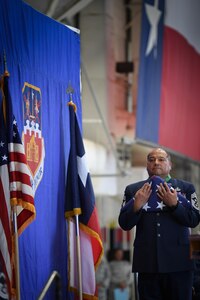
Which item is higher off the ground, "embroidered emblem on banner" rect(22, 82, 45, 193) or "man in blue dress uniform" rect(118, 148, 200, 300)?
"embroidered emblem on banner" rect(22, 82, 45, 193)

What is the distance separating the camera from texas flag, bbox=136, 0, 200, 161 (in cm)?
1250

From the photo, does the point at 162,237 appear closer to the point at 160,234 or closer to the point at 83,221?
the point at 160,234

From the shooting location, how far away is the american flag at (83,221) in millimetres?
6176

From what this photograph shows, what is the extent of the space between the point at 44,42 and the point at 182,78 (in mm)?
8018

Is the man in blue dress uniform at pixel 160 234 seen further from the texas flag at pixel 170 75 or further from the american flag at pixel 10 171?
the texas flag at pixel 170 75

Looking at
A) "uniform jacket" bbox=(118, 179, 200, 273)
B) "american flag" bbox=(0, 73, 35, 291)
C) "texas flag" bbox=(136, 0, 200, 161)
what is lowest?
"uniform jacket" bbox=(118, 179, 200, 273)

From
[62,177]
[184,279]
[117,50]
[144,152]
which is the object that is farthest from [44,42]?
[144,152]

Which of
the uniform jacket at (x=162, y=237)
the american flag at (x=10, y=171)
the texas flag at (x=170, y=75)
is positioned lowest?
the uniform jacket at (x=162, y=237)

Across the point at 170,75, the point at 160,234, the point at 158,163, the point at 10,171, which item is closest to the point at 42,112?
the point at 10,171

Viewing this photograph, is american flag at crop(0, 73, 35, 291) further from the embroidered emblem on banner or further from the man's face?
the man's face

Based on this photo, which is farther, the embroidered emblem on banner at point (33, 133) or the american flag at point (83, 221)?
the american flag at point (83, 221)

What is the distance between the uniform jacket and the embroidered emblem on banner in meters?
0.80

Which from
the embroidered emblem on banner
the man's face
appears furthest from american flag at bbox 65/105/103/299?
the man's face

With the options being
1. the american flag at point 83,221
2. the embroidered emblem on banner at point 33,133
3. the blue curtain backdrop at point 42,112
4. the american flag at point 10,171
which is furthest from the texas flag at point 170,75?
the american flag at point 10,171
